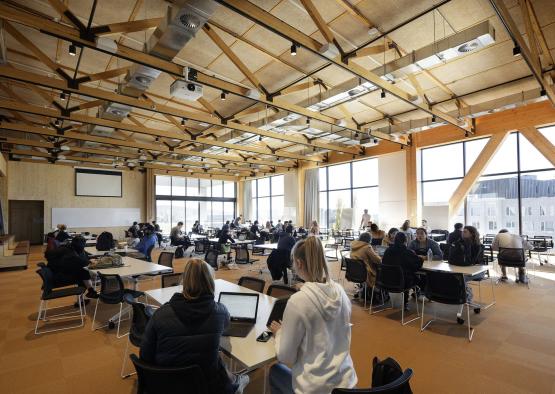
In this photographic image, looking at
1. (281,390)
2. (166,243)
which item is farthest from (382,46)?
(166,243)

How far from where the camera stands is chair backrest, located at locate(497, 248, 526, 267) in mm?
6309

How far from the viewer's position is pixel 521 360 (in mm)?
3361

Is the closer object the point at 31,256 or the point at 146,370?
the point at 146,370

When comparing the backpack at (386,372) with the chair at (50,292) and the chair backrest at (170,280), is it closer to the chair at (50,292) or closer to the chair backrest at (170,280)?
the chair backrest at (170,280)

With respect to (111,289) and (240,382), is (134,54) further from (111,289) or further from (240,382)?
(240,382)

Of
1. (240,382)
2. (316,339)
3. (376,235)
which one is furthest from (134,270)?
(376,235)

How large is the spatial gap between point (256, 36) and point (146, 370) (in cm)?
543

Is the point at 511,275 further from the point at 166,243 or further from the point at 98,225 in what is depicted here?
the point at 98,225

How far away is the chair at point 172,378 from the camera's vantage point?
1632mm

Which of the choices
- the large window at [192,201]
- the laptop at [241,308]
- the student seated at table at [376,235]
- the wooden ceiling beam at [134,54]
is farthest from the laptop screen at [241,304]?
the large window at [192,201]

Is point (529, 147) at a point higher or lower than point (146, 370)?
higher

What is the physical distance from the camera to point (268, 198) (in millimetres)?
19641

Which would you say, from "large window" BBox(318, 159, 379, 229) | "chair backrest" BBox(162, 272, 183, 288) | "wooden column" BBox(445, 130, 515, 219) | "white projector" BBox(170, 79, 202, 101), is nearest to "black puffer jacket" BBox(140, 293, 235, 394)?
"chair backrest" BBox(162, 272, 183, 288)

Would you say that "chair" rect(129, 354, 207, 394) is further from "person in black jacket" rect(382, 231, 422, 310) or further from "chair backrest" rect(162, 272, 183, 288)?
"person in black jacket" rect(382, 231, 422, 310)
